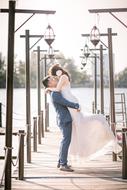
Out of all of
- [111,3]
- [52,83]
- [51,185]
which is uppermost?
[111,3]

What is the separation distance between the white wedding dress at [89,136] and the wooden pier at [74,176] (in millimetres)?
193

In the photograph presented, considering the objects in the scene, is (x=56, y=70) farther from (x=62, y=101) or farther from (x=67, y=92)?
(x=62, y=101)

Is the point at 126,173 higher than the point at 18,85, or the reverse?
the point at 18,85

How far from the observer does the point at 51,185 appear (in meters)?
5.92

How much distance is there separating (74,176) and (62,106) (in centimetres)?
98

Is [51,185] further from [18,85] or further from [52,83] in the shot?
[18,85]

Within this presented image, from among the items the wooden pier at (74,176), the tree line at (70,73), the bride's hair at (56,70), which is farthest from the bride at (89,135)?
the tree line at (70,73)

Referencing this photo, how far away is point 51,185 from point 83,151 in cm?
128

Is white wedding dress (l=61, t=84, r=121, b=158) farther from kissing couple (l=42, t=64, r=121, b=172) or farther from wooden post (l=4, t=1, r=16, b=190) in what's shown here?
wooden post (l=4, t=1, r=16, b=190)

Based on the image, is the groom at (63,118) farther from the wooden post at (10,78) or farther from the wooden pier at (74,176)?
the wooden post at (10,78)

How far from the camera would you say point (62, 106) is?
6.79m

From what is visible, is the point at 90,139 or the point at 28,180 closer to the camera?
the point at 28,180

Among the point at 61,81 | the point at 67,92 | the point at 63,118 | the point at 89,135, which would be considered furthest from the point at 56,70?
the point at 89,135

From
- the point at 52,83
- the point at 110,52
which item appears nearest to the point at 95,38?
the point at 110,52
